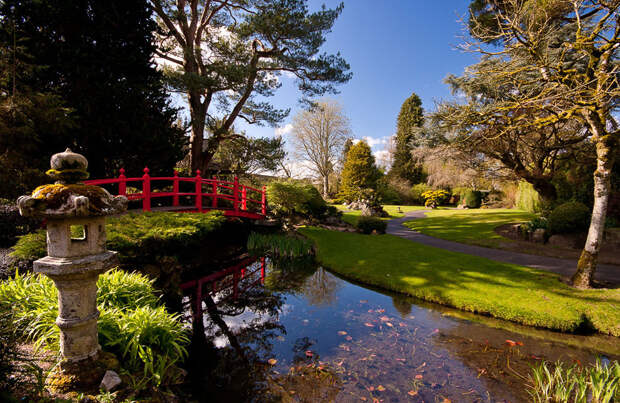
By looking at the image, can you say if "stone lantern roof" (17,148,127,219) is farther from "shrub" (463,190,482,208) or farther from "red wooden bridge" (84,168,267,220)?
"shrub" (463,190,482,208)

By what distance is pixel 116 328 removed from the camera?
3.01 meters

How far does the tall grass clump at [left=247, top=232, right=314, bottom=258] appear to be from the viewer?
9594 millimetres

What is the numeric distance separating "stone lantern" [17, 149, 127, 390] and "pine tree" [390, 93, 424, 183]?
3048 cm

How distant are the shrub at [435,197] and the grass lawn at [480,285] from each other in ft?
57.5

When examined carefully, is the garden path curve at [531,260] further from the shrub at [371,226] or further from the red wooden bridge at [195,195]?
the red wooden bridge at [195,195]

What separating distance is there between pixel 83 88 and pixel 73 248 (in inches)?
325

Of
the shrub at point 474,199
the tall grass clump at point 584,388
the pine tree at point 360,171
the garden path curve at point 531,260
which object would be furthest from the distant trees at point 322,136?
the tall grass clump at point 584,388

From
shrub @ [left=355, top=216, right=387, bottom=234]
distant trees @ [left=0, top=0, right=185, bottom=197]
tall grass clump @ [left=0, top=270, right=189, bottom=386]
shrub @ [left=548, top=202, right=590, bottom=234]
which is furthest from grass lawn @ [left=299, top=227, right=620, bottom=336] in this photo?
distant trees @ [left=0, top=0, right=185, bottom=197]

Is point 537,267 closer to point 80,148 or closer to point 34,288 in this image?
point 34,288

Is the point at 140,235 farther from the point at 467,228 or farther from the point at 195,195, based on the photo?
the point at 467,228

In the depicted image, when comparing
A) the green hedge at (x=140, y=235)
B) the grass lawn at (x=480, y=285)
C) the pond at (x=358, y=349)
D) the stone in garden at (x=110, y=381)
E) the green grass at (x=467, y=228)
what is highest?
the green hedge at (x=140, y=235)

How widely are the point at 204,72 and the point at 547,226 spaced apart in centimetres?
1536

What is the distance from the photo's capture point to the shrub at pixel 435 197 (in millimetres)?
25025

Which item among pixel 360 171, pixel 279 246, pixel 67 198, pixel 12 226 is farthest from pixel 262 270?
pixel 360 171
